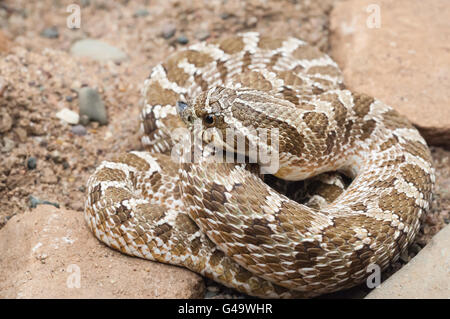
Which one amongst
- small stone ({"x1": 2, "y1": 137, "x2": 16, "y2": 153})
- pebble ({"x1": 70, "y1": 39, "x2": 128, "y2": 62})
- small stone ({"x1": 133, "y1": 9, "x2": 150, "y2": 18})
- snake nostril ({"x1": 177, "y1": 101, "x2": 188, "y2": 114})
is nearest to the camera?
snake nostril ({"x1": 177, "y1": 101, "x2": 188, "y2": 114})

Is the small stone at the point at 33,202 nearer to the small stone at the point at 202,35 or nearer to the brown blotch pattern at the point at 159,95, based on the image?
the brown blotch pattern at the point at 159,95

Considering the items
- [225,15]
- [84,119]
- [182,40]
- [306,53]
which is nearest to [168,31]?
[182,40]

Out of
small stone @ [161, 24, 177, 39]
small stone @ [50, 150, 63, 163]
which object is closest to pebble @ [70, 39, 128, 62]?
small stone @ [161, 24, 177, 39]

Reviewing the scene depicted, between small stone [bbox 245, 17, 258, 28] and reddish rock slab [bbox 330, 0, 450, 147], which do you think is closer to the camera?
reddish rock slab [bbox 330, 0, 450, 147]

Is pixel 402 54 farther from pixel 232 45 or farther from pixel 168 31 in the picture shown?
pixel 168 31

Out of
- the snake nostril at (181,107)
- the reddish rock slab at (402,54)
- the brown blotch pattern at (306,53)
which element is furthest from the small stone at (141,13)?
the snake nostril at (181,107)

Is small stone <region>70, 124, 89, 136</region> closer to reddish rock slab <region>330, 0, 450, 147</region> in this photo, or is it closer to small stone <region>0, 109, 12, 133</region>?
small stone <region>0, 109, 12, 133</region>

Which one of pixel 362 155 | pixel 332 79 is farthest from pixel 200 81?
pixel 362 155
